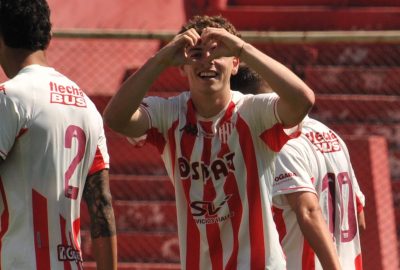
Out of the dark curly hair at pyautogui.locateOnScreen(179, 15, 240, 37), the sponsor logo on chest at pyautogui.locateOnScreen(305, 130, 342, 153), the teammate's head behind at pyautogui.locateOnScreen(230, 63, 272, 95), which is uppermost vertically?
the dark curly hair at pyautogui.locateOnScreen(179, 15, 240, 37)

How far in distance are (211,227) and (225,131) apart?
0.38 m

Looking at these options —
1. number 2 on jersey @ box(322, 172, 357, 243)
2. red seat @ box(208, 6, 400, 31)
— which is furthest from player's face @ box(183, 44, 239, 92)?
red seat @ box(208, 6, 400, 31)

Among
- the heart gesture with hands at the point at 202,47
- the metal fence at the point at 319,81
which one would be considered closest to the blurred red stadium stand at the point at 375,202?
the metal fence at the point at 319,81

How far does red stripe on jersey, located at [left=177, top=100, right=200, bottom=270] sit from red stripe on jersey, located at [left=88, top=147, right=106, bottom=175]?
0.39 metres

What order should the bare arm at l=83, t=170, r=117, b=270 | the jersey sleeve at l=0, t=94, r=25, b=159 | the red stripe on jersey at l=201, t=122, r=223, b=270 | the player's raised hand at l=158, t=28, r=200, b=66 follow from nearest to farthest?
the jersey sleeve at l=0, t=94, r=25, b=159 < the bare arm at l=83, t=170, r=117, b=270 < the player's raised hand at l=158, t=28, r=200, b=66 < the red stripe on jersey at l=201, t=122, r=223, b=270

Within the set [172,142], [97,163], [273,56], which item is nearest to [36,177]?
[97,163]

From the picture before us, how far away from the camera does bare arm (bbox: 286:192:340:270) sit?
5117 mm

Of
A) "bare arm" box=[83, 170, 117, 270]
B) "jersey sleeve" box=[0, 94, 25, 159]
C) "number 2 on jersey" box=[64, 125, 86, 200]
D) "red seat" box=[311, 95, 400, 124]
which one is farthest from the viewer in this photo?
"red seat" box=[311, 95, 400, 124]

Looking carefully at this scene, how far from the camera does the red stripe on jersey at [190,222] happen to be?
482cm

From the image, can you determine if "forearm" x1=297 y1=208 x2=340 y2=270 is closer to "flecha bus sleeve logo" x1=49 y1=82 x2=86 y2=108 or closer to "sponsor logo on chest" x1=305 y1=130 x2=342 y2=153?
"sponsor logo on chest" x1=305 y1=130 x2=342 y2=153

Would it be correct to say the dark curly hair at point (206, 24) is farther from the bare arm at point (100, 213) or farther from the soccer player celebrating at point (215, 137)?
the bare arm at point (100, 213)

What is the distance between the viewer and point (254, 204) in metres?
4.73

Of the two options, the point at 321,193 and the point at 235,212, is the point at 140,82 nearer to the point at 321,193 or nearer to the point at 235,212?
the point at 235,212

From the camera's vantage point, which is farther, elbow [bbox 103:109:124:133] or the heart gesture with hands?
elbow [bbox 103:109:124:133]
